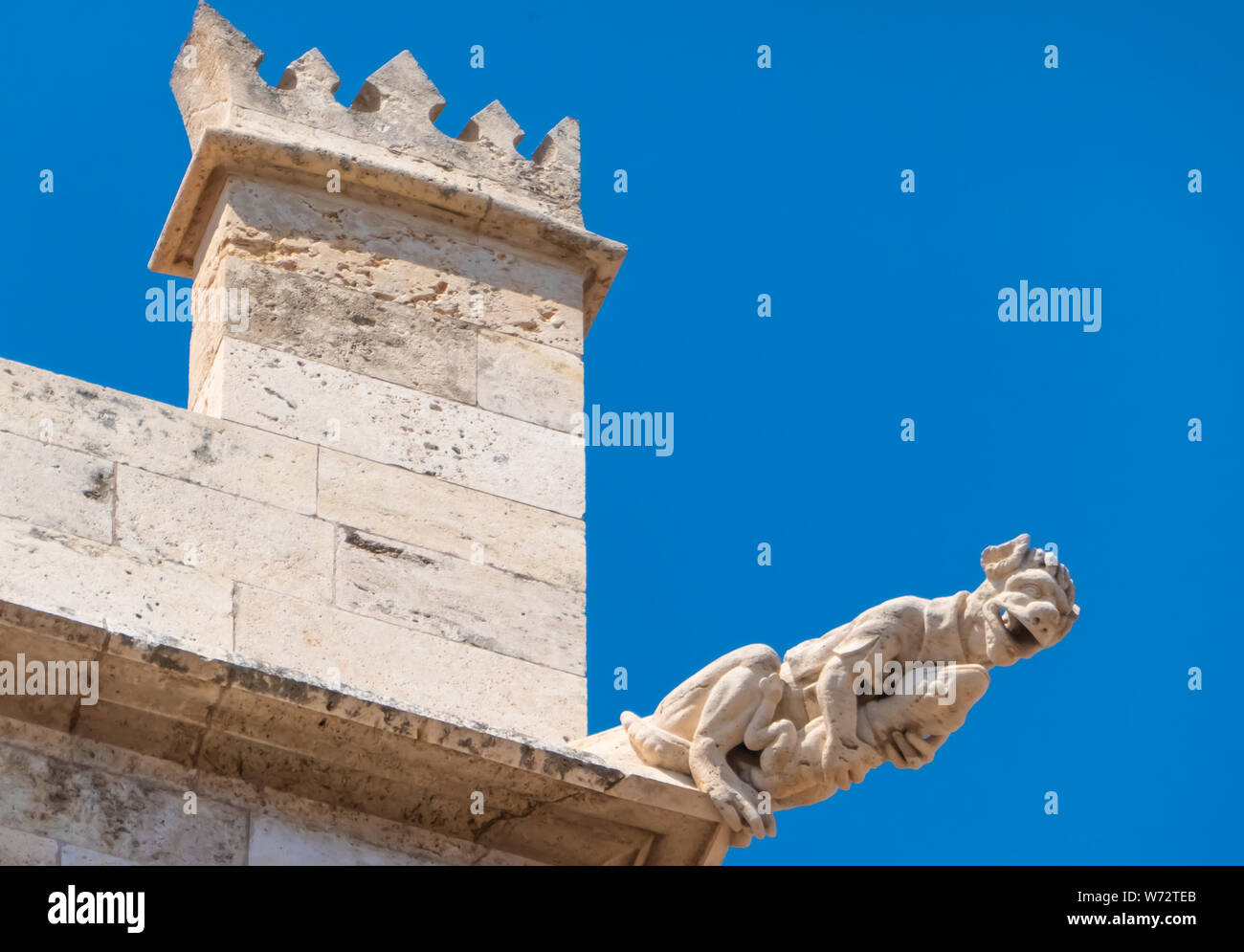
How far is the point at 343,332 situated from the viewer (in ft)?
30.5

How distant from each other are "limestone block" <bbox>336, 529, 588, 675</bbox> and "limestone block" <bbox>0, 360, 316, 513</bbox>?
0.24 metres

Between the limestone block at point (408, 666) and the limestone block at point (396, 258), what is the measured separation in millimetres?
1289

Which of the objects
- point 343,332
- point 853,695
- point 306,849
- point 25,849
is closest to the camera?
point 25,849

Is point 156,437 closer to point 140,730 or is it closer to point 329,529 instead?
point 329,529

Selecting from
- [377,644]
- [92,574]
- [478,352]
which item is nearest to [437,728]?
[377,644]

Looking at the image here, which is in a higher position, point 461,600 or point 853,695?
point 461,600

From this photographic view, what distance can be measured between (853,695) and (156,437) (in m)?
2.09

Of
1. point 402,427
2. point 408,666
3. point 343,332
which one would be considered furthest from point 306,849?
point 343,332

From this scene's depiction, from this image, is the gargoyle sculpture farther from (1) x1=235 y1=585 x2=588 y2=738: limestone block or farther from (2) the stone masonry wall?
(2) the stone masonry wall

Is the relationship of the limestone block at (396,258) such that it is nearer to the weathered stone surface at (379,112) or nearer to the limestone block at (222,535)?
the weathered stone surface at (379,112)

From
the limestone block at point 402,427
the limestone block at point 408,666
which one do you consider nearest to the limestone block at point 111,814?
the limestone block at point 408,666

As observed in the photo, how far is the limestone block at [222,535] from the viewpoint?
8.42 meters
